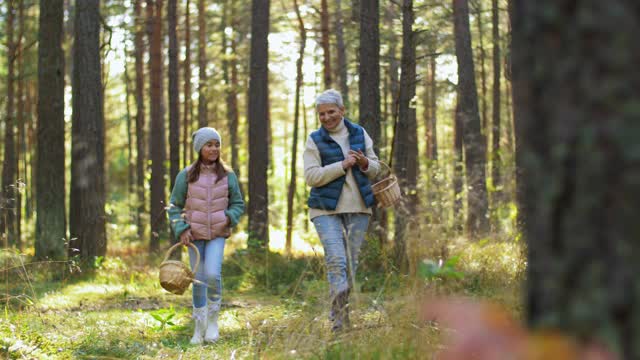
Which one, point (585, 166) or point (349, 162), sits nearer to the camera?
point (585, 166)

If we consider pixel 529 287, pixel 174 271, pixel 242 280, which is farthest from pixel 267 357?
pixel 242 280

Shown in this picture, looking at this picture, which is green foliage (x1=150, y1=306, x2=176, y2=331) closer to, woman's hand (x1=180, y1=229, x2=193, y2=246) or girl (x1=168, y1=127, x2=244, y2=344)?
girl (x1=168, y1=127, x2=244, y2=344)

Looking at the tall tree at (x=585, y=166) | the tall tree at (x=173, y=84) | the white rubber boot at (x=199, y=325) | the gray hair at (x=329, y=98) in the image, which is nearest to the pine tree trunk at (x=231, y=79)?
the tall tree at (x=173, y=84)

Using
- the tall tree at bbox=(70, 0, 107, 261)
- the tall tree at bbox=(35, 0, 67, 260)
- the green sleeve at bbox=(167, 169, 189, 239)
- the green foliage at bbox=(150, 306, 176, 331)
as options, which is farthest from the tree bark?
the green sleeve at bbox=(167, 169, 189, 239)

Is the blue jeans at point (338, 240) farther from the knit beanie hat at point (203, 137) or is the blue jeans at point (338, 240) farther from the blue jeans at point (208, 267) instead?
the knit beanie hat at point (203, 137)

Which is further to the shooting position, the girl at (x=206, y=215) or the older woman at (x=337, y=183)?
the girl at (x=206, y=215)

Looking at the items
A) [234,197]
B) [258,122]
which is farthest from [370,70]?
[234,197]

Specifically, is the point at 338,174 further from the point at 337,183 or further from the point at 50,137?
the point at 50,137

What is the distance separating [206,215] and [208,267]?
1.56 feet

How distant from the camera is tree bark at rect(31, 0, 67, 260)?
1393 cm

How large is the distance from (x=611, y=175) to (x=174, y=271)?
5.39 metres

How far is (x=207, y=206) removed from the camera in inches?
284

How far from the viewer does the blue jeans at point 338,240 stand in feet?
21.0

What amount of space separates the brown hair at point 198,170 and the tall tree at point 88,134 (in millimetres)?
6561
